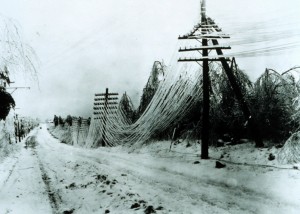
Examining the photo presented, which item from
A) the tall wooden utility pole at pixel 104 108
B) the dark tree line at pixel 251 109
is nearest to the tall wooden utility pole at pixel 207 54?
the dark tree line at pixel 251 109

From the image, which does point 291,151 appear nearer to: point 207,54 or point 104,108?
point 207,54

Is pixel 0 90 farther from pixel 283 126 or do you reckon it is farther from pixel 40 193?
pixel 283 126

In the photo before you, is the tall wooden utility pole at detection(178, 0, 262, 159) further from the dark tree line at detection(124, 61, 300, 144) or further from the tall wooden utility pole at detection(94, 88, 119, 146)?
the tall wooden utility pole at detection(94, 88, 119, 146)

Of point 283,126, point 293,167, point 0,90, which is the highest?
point 0,90

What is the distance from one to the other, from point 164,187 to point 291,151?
4123 mm

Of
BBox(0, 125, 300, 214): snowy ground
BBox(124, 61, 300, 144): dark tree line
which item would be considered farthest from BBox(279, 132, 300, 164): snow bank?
BBox(124, 61, 300, 144): dark tree line

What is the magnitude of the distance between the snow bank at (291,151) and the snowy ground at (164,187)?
303 millimetres

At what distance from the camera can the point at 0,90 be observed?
38.4 ft

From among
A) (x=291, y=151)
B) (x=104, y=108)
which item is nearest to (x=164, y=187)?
(x=291, y=151)

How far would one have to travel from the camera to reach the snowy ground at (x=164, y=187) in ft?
25.2

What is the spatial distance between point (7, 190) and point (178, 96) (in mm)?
9086

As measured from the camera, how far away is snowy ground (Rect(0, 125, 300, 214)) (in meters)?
7.70

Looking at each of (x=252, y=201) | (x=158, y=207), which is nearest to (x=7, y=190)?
(x=158, y=207)

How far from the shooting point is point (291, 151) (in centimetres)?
1047
